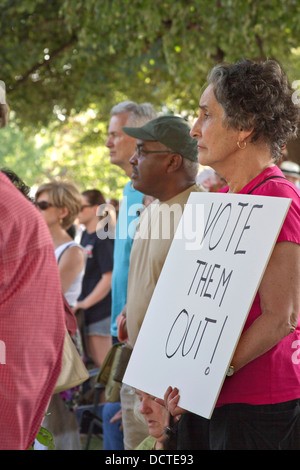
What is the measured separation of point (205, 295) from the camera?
84.9 inches

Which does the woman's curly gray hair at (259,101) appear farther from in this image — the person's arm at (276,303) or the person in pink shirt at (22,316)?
the person in pink shirt at (22,316)

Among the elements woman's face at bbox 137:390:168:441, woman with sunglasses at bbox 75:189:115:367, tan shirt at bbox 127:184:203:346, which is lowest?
woman with sunglasses at bbox 75:189:115:367

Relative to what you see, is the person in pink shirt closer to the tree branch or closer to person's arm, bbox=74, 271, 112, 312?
person's arm, bbox=74, 271, 112, 312

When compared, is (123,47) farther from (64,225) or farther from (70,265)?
(70,265)

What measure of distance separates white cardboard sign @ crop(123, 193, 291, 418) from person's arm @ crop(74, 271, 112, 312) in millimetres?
3653

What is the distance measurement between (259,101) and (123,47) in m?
7.34

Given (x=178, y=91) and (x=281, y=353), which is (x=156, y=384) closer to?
(x=281, y=353)

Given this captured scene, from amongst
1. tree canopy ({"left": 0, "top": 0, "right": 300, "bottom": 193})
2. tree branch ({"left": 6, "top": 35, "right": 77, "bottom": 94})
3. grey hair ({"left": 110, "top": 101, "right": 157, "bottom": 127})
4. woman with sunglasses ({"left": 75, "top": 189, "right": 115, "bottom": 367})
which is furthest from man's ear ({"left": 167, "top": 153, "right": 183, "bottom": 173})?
tree branch ({"left": 6, "top": 35, "right": 77, "bottom": 94})

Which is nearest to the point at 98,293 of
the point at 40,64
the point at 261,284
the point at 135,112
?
the point at 135,112

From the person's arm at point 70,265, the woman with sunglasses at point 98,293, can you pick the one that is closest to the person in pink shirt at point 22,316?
the person's arm at point 70,265

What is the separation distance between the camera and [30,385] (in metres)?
1.62

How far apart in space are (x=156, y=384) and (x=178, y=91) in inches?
382

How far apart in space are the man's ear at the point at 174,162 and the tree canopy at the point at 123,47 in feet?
14.9

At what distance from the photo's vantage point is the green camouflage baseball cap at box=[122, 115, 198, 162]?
11.4 feet
